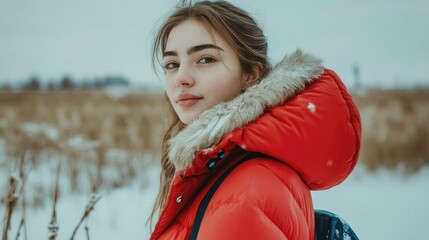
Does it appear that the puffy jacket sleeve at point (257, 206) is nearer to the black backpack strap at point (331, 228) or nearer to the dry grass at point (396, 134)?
the black backpack strap at point (331, 228)

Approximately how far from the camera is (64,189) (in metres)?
4.65

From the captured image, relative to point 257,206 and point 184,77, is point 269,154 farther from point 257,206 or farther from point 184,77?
point 184,77

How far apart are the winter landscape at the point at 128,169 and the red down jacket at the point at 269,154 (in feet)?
5.94

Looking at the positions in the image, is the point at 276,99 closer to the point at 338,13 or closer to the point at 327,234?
the point at 327,234

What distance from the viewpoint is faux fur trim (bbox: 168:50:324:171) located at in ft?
3.04

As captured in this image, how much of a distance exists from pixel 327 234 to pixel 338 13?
21.5ft

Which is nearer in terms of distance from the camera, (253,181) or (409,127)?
(253,181)

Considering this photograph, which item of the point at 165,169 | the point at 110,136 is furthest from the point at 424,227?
the point at 110,136

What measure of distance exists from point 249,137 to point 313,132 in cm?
15

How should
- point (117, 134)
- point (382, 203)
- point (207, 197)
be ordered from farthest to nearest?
point (117, 134), point (382, 203), point (207, 197)

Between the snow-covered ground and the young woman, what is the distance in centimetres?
232

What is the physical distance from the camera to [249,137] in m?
0.87

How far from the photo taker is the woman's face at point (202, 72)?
1.14 metres

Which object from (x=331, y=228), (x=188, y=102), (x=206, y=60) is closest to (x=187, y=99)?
(x=188, y=102)
